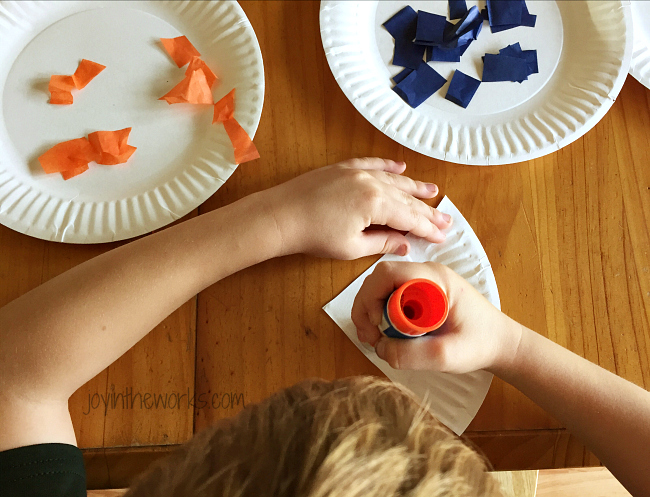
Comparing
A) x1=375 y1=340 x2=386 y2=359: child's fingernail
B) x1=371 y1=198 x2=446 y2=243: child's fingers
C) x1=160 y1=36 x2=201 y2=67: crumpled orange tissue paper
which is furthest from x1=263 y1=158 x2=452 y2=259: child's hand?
x1=160 y1=36 x2=201 y2=67: crumpled orange tissue paper

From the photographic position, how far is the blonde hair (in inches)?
13.4

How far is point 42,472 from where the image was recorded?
471mm

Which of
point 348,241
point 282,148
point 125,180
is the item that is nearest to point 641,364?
point 348,241

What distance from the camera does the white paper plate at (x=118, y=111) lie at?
1.96 ft

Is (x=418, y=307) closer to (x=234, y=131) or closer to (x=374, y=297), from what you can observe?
(x=374, y=297)

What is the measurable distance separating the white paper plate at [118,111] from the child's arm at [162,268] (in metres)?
0.07

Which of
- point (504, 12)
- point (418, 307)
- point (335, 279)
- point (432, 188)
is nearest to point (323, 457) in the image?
point (418, 307)

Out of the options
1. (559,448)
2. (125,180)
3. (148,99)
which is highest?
(148,99)

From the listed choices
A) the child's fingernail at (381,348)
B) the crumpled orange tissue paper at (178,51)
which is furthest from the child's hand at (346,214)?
the crumpled orange tissue paper at (178,51)

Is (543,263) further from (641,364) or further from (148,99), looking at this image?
(148,99)

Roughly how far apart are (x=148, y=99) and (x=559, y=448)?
66 cm

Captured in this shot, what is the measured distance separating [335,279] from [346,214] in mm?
81

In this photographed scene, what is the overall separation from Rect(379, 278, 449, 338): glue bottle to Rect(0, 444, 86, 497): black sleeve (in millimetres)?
345

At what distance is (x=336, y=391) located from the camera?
43 cm
